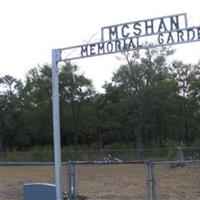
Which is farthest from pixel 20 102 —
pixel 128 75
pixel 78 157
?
pixel 78 157

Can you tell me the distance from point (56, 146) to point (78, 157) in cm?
4209

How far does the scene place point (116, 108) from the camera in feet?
271

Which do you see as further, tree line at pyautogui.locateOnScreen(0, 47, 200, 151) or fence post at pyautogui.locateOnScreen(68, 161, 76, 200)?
tree line at pyautogui.locateOnScreen(0, 47, 200, 151)

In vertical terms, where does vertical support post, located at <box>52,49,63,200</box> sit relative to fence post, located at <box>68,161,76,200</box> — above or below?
above

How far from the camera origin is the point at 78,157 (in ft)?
171

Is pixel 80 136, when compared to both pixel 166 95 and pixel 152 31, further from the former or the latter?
pixel 152 31

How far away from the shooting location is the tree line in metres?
79.8

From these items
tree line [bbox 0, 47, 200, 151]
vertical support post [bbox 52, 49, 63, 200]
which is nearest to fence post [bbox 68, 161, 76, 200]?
vertical support post [bbox 52, 49, 63, 200]

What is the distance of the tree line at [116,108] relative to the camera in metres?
79.8

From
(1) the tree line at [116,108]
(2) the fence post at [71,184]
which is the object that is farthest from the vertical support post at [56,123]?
(1) the tree line at [116,108]

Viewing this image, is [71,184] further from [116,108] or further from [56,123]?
[116,108]

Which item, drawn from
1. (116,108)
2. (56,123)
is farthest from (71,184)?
(116,108)

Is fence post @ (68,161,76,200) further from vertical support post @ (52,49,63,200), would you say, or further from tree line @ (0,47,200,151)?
tree line @ (0,47,200,151)

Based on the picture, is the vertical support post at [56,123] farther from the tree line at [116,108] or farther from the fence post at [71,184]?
the tree line at [116,108]
